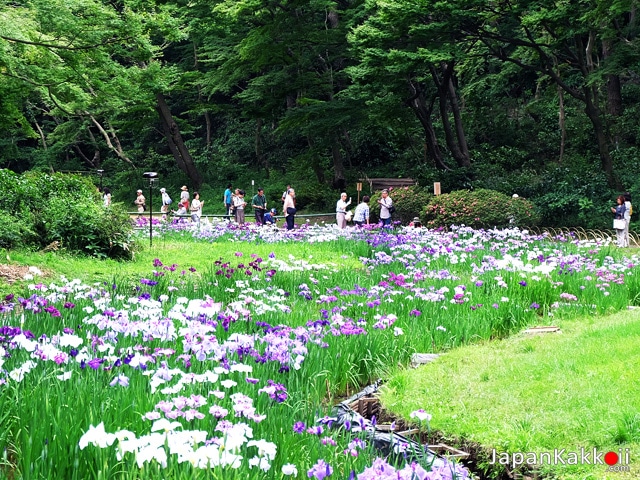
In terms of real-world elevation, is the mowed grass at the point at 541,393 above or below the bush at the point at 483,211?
below

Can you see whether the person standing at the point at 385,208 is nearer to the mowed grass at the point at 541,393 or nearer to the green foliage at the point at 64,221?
the green foliage at the point at 64,221

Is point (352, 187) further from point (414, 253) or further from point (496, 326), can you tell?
point (496, 326)

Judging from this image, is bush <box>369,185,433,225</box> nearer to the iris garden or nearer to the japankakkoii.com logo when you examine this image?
the iris garden

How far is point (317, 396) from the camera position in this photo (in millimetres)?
3793

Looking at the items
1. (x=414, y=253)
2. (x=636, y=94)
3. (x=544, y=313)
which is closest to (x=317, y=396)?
(x=544, y=313)

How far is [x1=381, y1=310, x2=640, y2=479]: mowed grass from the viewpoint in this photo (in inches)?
143

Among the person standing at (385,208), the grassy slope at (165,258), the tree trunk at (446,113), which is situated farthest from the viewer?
the tree trunk at (446,113)

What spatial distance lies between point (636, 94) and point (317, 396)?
A: 24.6 m

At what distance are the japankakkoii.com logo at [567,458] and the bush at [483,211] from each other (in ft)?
40.3

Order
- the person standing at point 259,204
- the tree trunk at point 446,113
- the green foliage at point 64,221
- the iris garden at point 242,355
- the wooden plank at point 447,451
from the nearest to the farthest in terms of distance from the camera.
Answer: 1. the iris garden at point 242,355
2. the wooden plank at point 447,451
3. the green foliage at point 64,221
4. the person standing at point 259,204
5. the tree trunk at point 446,113

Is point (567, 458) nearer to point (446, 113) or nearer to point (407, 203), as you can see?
point (407, 203)

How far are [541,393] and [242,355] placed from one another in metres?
2.16

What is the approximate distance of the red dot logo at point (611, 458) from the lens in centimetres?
337

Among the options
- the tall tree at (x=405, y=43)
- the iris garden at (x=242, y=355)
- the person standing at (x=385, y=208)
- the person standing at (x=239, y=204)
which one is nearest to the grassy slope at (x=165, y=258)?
the iris garden at (x=242, y=355)
